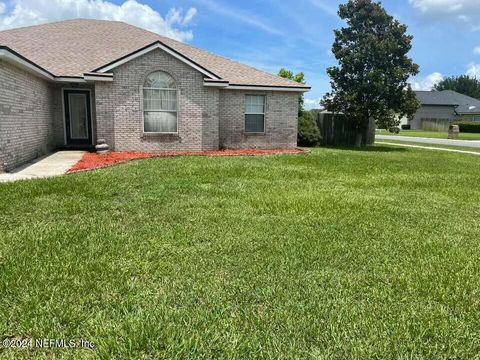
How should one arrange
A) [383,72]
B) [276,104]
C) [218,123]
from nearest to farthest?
1. [218,123]
2. [276,104]
3. [383,72]

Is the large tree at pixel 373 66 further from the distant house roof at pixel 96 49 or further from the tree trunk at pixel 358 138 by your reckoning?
the distant house roof at pixel 96 49

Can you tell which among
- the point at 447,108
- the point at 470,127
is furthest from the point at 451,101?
the point at 470,127

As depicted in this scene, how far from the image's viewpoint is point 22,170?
10.5 metres

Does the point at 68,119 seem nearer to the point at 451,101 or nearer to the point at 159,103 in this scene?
the point at 159,103

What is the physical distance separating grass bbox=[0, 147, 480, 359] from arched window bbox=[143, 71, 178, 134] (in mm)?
7338

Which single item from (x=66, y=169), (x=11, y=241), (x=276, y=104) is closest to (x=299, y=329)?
(x=11, y=241)

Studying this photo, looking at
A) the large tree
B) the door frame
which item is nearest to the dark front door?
the door frame

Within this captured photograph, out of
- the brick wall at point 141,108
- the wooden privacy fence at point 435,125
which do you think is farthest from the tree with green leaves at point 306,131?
the wooden privacy fence at point 435,125

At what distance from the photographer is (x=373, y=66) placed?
814 inches

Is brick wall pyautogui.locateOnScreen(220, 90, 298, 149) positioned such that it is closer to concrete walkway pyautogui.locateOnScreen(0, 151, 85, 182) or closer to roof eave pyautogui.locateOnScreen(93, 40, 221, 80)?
roof eave pyautogui.locateOnScreen(93, 40, 221, 80)

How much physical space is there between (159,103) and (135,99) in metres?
0.91

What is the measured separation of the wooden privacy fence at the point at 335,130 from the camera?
910 inches

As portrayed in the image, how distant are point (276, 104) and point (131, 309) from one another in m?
15.5

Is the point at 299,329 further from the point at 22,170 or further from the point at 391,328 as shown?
the point at 22,170
